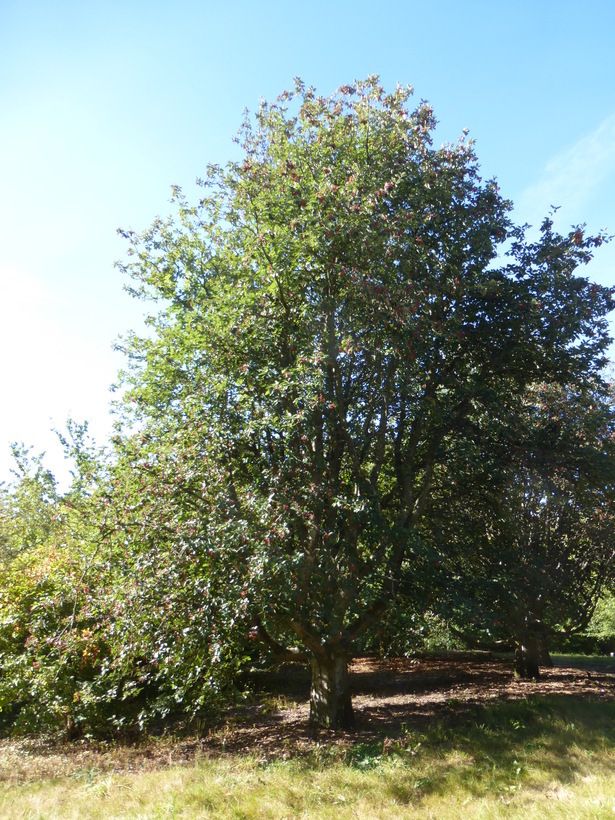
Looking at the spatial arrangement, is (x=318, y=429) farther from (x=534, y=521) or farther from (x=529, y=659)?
(x=529, y=659)

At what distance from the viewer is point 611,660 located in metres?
23.5

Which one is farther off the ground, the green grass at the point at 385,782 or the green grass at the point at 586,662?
the green grass at the point at 385,782

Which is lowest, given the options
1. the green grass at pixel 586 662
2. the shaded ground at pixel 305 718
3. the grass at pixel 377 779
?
the green grass at pixel 586 662

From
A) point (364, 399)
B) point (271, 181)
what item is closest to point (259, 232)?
point (271, 181)

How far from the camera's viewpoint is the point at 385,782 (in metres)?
7.36

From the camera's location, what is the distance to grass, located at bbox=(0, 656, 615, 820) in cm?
657

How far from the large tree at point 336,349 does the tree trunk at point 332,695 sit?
0.13ft

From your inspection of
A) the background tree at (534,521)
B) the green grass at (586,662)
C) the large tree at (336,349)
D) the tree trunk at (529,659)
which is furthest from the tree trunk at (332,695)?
the green grass at (586,662)

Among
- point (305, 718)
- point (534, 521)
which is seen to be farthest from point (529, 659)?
point (305, 718)

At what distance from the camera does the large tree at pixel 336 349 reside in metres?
9.09

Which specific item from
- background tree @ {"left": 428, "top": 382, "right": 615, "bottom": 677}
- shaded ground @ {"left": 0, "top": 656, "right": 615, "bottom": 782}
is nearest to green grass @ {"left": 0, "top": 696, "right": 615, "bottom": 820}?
shaded ground @ {"left": 0, "top": 656, "right": 615, "bottom": 782}

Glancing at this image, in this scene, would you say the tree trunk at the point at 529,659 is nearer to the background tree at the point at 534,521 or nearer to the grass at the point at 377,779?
the background tree at the point at 534,521

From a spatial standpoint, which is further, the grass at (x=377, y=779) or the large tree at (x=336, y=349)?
the large tree at (x=336, y=349)

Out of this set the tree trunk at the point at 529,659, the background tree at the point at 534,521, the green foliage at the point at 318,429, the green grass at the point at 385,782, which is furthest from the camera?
the tree trunk at the point at 529,659
